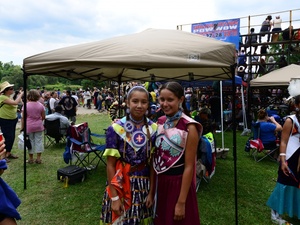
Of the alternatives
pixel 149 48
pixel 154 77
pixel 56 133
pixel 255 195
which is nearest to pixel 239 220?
pixel 255 195

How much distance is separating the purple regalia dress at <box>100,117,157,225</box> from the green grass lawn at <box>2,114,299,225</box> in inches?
61.8

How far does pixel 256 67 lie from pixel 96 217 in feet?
40.3

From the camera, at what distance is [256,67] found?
1298 centimetres

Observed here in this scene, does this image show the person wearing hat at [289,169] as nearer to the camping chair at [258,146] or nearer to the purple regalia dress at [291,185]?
the purple regalia dress at [291,185]

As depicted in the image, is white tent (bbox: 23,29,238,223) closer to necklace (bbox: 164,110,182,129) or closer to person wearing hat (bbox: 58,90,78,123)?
necklace (bbox: 164,110,182,129)

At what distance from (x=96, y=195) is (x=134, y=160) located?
2.57 metres

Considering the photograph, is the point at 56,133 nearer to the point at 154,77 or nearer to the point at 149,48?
the point at 154,77

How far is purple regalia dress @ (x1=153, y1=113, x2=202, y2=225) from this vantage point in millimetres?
1901

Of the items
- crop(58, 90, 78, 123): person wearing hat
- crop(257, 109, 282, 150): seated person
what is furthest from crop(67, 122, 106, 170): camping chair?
crop(58, 90, 78, 123): person wearing hat

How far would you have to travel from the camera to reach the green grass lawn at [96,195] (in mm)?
3412

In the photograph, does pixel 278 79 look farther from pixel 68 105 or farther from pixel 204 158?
pixel 68 105

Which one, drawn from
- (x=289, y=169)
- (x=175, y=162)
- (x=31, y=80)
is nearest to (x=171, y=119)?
(x=175, y=162)

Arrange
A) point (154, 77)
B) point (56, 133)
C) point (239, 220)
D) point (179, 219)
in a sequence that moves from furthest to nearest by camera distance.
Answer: point (56, 133) → point (154, 77) → point (239, 220) → point (179, 219)

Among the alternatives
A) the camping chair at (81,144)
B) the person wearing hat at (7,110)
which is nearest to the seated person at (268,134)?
the camping chair at (81,144)
